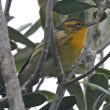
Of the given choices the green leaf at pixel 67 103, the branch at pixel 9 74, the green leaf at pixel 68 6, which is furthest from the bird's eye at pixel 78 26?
the branch at pixel 9 74

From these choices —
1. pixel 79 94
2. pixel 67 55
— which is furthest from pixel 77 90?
pixel 67 55

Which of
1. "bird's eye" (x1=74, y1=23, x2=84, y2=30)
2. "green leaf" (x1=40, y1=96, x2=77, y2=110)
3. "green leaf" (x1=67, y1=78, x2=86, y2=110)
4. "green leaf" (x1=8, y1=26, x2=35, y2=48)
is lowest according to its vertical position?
"green leaf" (x1=67, y1=78, x2=86, y2=110)

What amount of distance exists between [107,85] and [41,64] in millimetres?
652

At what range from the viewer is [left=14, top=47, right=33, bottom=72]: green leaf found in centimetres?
374

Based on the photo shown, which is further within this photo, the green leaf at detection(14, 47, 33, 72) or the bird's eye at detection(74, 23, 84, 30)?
the bird's eye at detection(74, 23, 84, 30)

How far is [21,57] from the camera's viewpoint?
379 centimetres

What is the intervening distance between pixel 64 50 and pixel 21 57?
41 centimetres

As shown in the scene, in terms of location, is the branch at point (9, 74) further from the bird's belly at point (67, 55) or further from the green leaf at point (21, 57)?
the green leaf at point (21, 57)

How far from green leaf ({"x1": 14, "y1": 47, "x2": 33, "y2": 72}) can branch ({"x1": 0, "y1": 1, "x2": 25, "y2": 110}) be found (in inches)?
58.4

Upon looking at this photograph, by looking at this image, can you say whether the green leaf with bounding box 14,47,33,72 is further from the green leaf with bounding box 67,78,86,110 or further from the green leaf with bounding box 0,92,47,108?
the green leaf with bounding box 0,92,47,108

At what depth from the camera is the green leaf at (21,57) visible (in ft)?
12.3

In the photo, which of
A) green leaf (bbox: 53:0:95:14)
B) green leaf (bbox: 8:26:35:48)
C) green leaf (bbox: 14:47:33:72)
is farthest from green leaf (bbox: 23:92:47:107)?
green leaf (bbox: 14:47:33:72)

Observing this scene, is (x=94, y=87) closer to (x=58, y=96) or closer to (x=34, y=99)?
(x=34, y=99)

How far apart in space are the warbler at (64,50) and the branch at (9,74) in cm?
120
